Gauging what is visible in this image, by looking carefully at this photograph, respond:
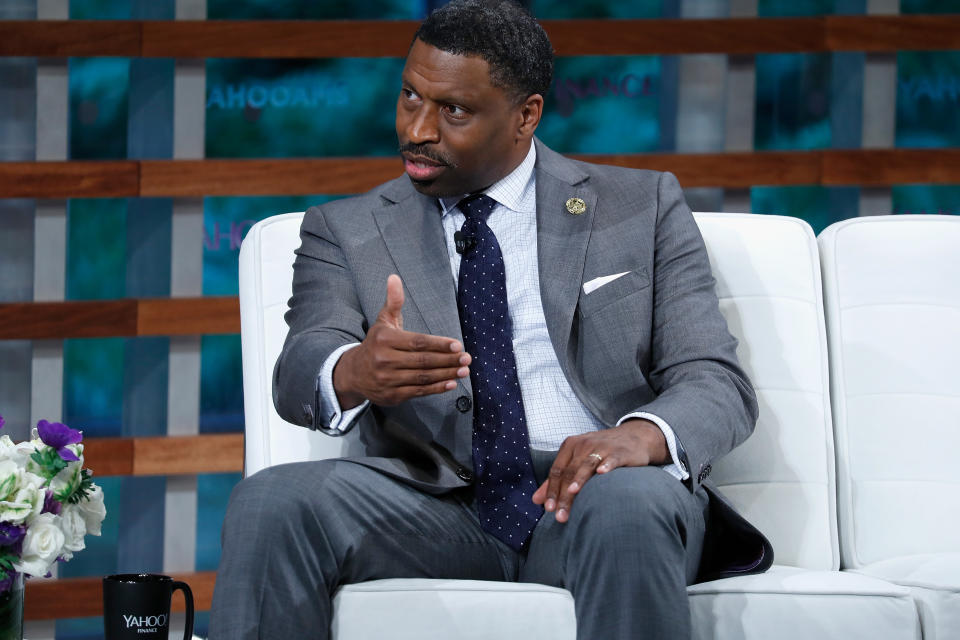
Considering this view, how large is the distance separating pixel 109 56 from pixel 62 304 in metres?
0.65

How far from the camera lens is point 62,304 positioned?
9.53ft

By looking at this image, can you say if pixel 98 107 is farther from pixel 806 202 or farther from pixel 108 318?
pixel 806 202

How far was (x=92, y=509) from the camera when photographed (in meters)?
1.56

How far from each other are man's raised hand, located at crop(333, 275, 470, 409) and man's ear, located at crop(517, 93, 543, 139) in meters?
0.48

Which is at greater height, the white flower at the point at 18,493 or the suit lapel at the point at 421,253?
the suit lapel at the point at 421,253

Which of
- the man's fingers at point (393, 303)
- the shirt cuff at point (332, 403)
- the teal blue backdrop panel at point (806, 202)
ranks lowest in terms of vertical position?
the shirt cuff at point (332, 403)

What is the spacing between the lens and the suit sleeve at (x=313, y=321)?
1.53 meters

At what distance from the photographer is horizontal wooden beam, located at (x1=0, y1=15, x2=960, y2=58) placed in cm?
290

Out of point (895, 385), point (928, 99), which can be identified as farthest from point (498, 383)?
point (928, 99)

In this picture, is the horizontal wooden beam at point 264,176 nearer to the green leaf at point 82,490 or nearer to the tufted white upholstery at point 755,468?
the tufted white upholstery at point 755,468

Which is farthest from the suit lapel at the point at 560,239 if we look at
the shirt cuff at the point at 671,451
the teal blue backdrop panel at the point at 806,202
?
the teal blue backdrop panel at the point at 806,202

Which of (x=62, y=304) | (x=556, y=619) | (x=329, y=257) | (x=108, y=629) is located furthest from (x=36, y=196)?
(x=556, y=619)

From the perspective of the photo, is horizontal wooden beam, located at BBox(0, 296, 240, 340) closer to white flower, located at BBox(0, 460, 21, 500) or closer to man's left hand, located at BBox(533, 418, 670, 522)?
white flower, located at BBox(0, 460, 21, 500)

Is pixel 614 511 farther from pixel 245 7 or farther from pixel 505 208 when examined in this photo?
pixel 245 7
